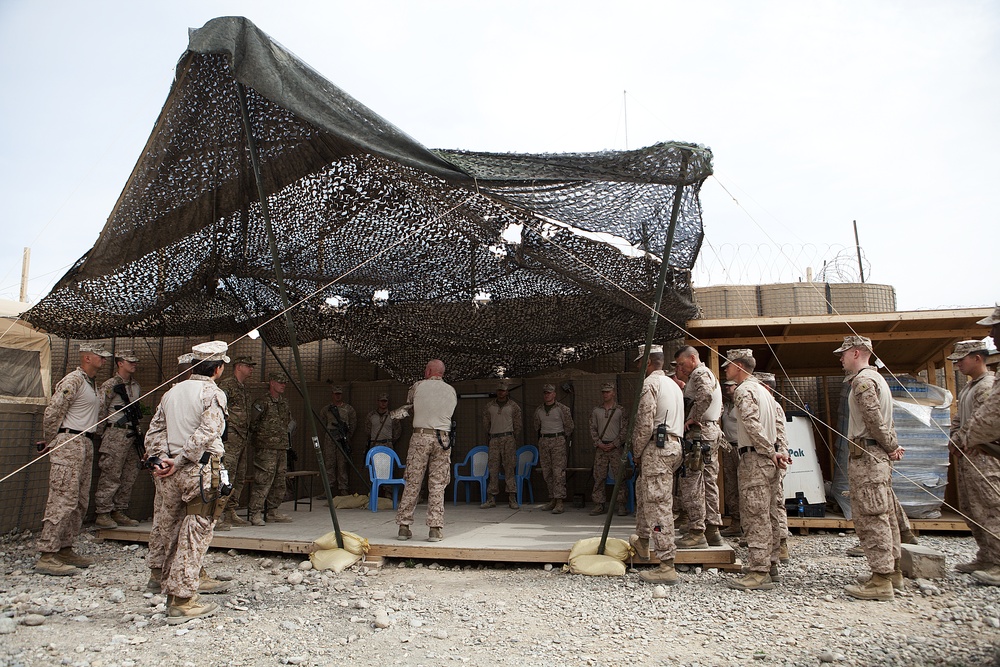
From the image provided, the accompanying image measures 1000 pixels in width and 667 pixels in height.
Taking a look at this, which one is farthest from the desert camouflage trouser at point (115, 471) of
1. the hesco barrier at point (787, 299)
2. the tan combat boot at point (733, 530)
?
the hesco barrier at point (787, 299)

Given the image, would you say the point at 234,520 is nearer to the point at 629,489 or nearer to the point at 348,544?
the point at 348,544

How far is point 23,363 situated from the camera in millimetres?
7250

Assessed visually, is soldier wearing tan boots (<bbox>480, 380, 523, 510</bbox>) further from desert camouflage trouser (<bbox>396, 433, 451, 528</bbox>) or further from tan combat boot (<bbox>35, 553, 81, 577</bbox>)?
tan combat boot (<bbox>35, 553, 81, 577</bbox>)

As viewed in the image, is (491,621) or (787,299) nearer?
(491,621)

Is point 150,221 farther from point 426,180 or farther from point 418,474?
point 418,474

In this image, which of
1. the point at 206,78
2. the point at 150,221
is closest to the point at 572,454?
the point at 150,221

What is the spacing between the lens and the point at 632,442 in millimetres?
5207

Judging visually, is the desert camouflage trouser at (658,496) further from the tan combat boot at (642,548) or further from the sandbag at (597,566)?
the sandbag at (597,566)

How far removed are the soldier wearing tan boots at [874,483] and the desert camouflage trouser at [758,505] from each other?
0.55m

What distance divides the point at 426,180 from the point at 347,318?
10.1 feet

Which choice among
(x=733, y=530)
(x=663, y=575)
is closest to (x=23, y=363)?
(x=663, y=575)

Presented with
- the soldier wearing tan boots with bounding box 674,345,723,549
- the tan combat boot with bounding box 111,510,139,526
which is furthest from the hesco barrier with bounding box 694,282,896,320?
the tan combat boot with bounding box 111,510,139,526

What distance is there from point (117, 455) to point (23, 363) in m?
1.70

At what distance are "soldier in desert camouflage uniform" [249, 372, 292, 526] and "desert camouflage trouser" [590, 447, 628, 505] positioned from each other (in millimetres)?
3680
